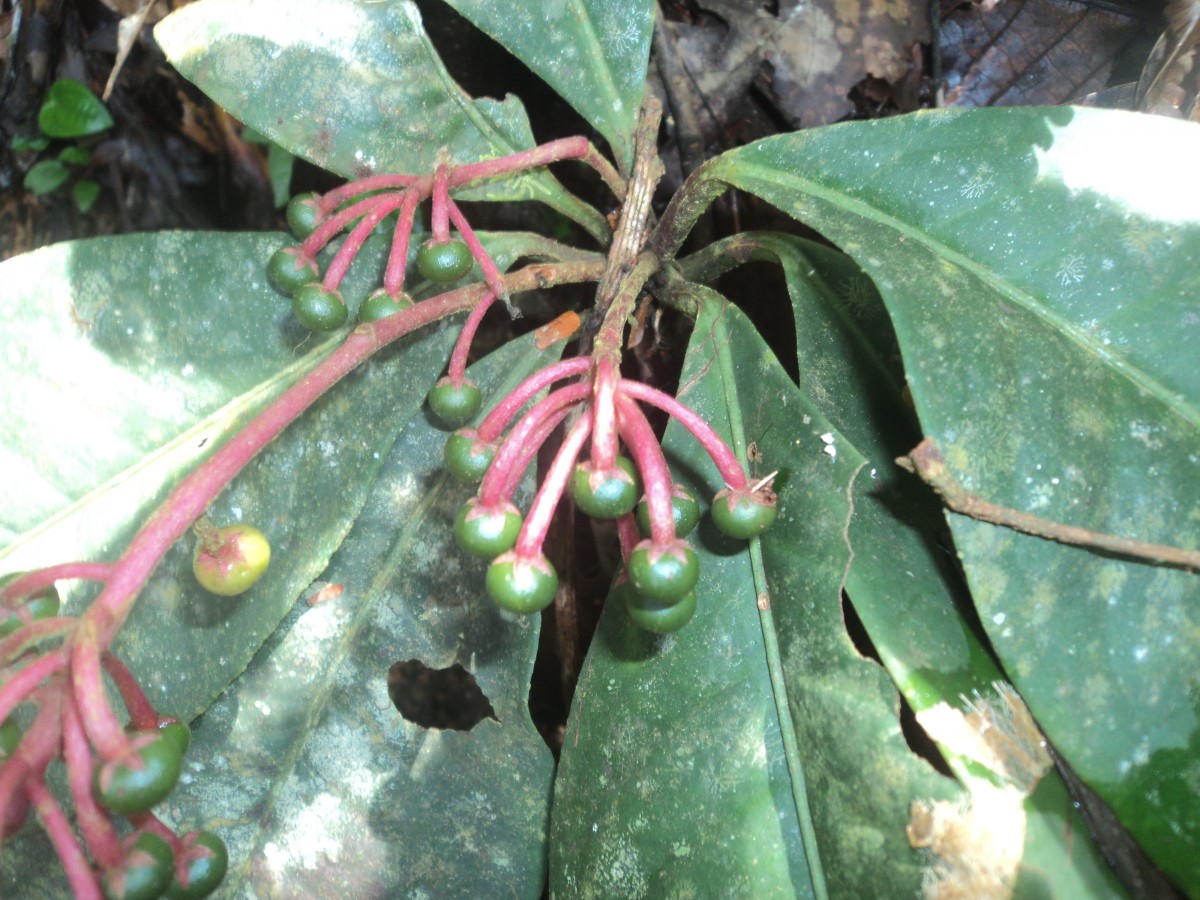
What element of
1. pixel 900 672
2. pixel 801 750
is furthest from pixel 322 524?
pixel 900 672

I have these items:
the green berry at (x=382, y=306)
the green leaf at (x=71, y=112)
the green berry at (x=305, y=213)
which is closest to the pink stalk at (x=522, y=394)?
the green berry at (x=382, y=306)

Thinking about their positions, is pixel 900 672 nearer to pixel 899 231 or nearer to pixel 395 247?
pixel 899 231

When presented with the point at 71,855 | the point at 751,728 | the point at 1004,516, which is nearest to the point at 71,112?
the point at 71,855

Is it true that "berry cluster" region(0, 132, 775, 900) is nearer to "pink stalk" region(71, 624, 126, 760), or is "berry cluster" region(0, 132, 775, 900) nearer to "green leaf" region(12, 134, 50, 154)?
"pink stalk" region(71, 624, 126, 760)

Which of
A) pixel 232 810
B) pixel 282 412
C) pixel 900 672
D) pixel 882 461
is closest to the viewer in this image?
pixel 282 412

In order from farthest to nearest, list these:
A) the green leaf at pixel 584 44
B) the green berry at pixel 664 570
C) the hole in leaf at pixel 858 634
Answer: the green leaf at pixel 584 44, the hole in leaf at pixel 858 634, the green berry at pixel 664 570

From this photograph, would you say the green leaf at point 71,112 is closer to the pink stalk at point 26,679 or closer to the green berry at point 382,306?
the green berry at point 382,306

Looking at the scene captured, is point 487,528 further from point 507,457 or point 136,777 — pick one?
point 136,777
